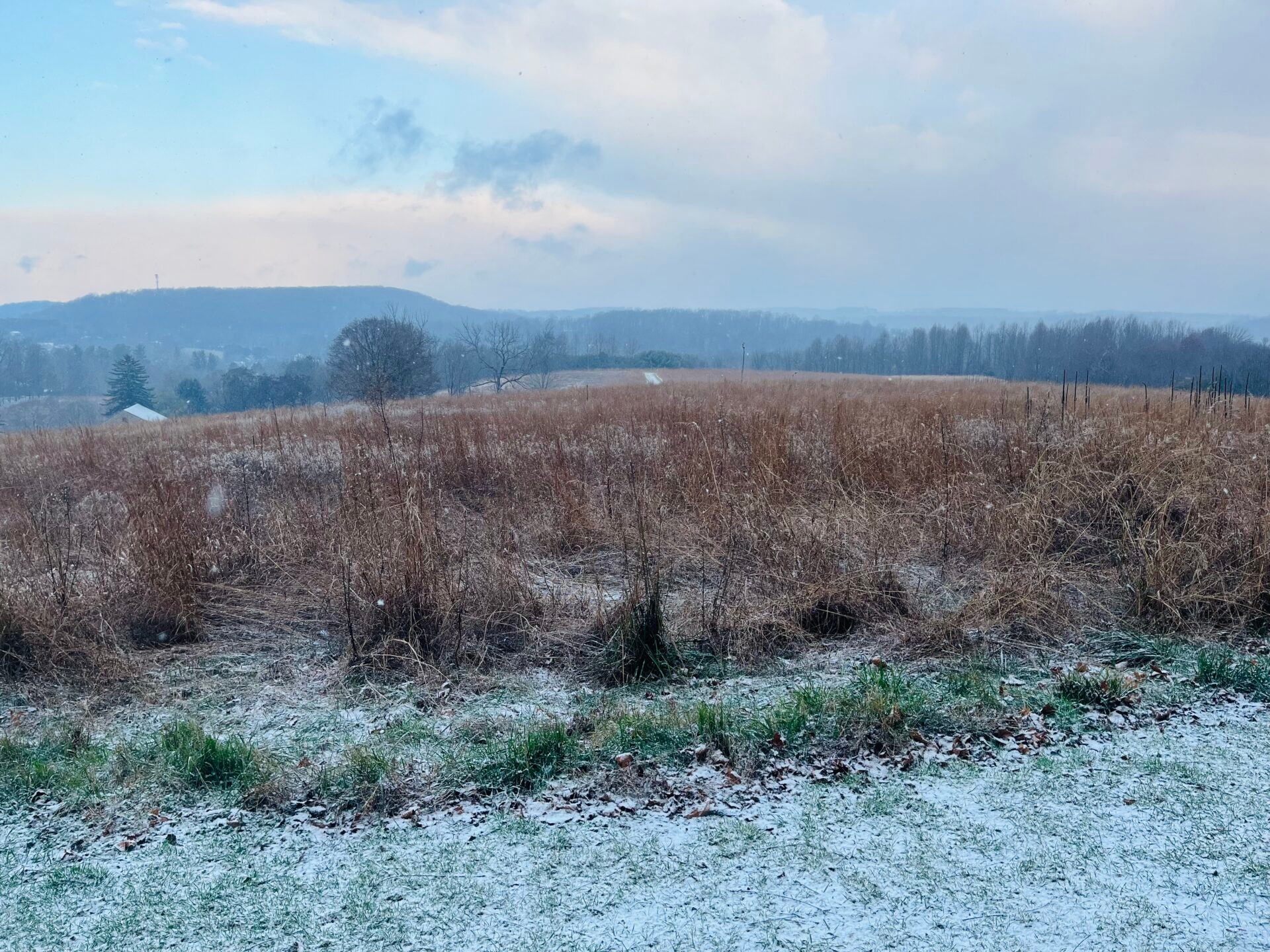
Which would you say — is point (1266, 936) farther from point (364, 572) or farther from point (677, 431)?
point (677, 431)

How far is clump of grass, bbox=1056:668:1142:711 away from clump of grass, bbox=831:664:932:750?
675 millimetres

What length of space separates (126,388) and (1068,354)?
2031 inches

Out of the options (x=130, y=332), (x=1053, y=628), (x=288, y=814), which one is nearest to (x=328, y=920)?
(x=288, y=814)

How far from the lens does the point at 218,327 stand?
100 metres

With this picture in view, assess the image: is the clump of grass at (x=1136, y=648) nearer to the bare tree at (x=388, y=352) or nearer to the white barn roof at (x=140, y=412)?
the bare tree at (x=388, y=352)

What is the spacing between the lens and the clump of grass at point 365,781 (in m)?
2.86

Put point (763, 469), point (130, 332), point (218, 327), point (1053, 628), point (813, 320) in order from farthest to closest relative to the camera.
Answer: point (813, 320)
point (218, 327)
point (130, 332)
point (763, 469)
point (1053, 628)

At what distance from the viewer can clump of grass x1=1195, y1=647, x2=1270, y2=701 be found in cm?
364

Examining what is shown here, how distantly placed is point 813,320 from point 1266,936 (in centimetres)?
13264

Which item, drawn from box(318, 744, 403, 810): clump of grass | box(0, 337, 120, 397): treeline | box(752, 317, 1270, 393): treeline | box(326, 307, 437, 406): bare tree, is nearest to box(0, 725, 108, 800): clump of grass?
box(318, 744, 403, 810): clump of grass

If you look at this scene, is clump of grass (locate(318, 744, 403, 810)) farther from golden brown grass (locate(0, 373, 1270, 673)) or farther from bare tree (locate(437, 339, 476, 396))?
bare tree (locate(437, 339, 476, 396))

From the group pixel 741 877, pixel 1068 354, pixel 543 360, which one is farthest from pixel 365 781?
pixel 543 360

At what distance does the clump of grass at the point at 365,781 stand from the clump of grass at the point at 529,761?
0.29m

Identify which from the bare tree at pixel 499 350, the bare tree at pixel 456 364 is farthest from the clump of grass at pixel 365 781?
the bare tree at pixel 456 364
